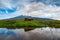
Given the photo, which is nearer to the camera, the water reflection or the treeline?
the water reflection

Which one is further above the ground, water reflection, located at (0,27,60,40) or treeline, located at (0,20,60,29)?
treeline, located at (0,20,60,29)

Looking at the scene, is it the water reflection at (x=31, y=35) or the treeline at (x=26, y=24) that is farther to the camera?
the treeline at (x=26, y=24)

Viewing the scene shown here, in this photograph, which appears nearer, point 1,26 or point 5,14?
point 5,14

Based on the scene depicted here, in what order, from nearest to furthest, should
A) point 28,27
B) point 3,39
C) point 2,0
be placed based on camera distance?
point 3,39 < point 2,0 < point 28,27

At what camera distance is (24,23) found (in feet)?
20.9

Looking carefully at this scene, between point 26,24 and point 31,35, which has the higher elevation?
point 26,24

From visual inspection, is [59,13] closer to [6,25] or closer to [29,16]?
[29,16]

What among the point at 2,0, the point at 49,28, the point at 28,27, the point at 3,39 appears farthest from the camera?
the point at 28,27

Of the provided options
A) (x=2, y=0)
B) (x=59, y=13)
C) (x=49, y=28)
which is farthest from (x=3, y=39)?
(x=59, y=13)

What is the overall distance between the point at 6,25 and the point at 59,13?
111 inches

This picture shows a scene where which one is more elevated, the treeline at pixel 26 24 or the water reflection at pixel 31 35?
the treeline at pixel 26 24

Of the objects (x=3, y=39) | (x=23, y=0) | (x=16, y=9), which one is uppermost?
(x=23, y=0)

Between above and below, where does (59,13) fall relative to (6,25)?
above

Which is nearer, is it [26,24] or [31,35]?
[31,35]
